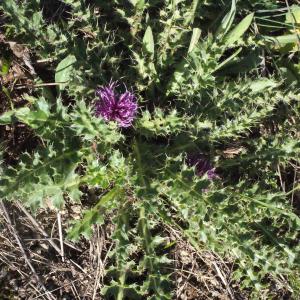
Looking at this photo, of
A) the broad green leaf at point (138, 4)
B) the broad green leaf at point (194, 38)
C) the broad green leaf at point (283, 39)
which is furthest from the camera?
the broad green leaf at point (283, 39)

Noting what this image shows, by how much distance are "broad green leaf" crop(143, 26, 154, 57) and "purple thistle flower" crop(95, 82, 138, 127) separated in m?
0.39

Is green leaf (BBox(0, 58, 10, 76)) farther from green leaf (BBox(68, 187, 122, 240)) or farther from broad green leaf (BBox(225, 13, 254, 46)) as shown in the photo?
broad green leaf (BBox(225, 13, 254, 46))

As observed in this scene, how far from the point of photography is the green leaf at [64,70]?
127 inches

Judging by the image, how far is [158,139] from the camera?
365cm

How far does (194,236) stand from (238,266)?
0.51 m

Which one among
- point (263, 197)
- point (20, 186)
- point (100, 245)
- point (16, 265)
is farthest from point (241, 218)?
point (16, 265)

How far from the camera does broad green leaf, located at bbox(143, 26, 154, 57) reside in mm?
3258

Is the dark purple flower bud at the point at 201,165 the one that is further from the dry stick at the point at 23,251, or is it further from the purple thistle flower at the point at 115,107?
the dry stick at the point at 23,251

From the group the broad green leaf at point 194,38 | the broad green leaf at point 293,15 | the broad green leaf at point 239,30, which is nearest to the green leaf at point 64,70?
the broad green leaf at point 194,38

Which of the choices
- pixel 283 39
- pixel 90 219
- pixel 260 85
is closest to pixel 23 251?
pixel 90 219

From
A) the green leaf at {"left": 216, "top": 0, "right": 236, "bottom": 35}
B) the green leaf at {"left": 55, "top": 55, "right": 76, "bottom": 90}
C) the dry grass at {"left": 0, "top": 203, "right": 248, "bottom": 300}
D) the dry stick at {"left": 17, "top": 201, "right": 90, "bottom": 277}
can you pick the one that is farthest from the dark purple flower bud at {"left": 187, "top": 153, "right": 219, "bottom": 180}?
the dry stick at {"left": 17, "top": 201, "right": 90, "bottom": 277}

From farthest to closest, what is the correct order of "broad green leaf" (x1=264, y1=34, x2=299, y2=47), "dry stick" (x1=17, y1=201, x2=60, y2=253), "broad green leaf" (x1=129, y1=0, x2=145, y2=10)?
"broad green leaf" (x1=264, y1=34, x2=299, y2=47), "dry stick" (x1=17, y1=201, x2=60, y2=253), "broad green leaf" (x1=129, y1=0, x2=145, y2=10)

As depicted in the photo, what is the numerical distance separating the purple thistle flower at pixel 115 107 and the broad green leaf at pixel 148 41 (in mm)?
394

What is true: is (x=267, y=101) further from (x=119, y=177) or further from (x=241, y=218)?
(x=119, y=177)
